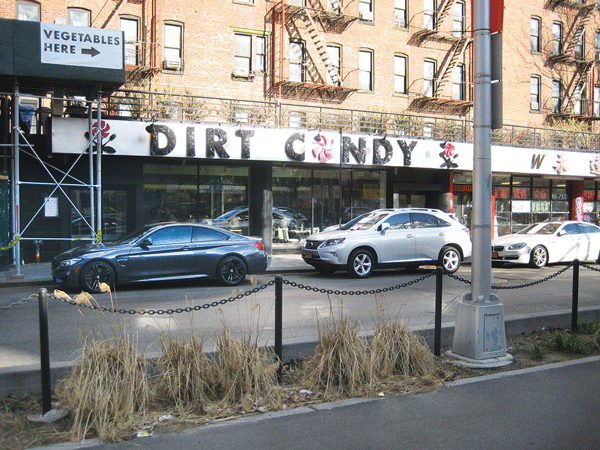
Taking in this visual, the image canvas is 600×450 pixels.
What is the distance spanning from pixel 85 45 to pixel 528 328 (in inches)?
458

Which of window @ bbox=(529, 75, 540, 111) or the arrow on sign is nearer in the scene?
the arrow on sign

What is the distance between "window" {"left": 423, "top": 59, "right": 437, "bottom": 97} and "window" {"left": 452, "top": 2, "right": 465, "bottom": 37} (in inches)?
70.5

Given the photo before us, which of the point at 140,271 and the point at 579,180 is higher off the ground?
the point at 579,180

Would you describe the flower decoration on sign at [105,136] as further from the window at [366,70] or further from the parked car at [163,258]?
the window at [366,70]

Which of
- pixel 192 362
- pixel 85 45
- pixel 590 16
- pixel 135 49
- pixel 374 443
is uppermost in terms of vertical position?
pixel 590 16

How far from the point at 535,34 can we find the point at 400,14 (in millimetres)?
8323

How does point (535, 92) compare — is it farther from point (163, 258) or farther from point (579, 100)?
point (163, 258)

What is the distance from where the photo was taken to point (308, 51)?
22.7 m

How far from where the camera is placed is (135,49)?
20.0 meters

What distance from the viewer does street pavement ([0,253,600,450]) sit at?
434 cm

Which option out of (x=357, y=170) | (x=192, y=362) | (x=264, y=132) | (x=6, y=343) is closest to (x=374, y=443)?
(x=192, y=362)

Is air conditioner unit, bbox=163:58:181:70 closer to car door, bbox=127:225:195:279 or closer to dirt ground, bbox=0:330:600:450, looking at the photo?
car door, bbox=127:225:195:279

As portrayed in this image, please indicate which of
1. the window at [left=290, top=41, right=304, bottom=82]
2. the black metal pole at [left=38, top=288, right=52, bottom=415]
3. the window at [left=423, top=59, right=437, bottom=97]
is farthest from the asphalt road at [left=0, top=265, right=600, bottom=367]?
the window at [left=423, top=59, right=437, bottom=97]

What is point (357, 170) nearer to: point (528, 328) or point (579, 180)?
point (579, 180)
